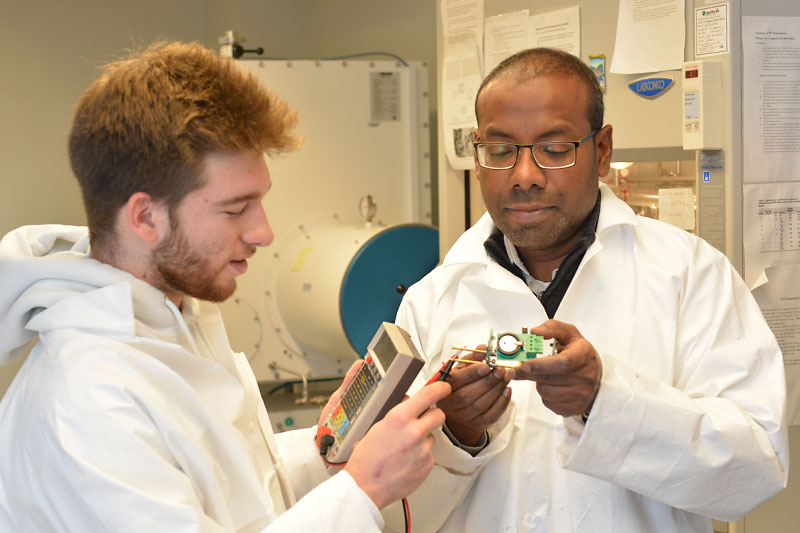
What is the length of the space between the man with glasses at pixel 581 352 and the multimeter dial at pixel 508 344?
0.03 meters

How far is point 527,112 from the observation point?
144cm

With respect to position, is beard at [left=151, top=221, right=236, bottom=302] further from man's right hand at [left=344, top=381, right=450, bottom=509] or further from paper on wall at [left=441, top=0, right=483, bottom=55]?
paper on wall at [left=441, top=0, right=483, bottom=55]

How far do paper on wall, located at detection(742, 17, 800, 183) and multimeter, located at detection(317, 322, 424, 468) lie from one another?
99cm

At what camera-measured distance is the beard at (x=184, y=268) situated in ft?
3.75

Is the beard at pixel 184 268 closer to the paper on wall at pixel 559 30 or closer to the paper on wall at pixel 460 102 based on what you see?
the paper on wall at pixel 559 30

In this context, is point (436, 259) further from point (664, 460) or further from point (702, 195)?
point (664, 460)

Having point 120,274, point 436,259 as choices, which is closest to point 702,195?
point 436,259

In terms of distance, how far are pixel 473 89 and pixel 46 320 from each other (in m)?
1.71

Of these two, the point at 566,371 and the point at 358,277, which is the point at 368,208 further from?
the point at 566,371

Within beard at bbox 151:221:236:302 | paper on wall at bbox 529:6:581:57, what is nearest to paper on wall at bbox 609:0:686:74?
paper on wall at bbox 529:6:581:57

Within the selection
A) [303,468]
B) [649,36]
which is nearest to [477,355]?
[303,468]

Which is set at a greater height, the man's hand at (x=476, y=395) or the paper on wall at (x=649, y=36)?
the paper on wall at (x=649, y=36)

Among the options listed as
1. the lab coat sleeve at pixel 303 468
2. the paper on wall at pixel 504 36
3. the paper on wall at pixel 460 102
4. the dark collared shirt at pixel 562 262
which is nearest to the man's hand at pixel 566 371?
the dark collared shirt at pixel 562 262

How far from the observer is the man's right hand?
3.65ft
